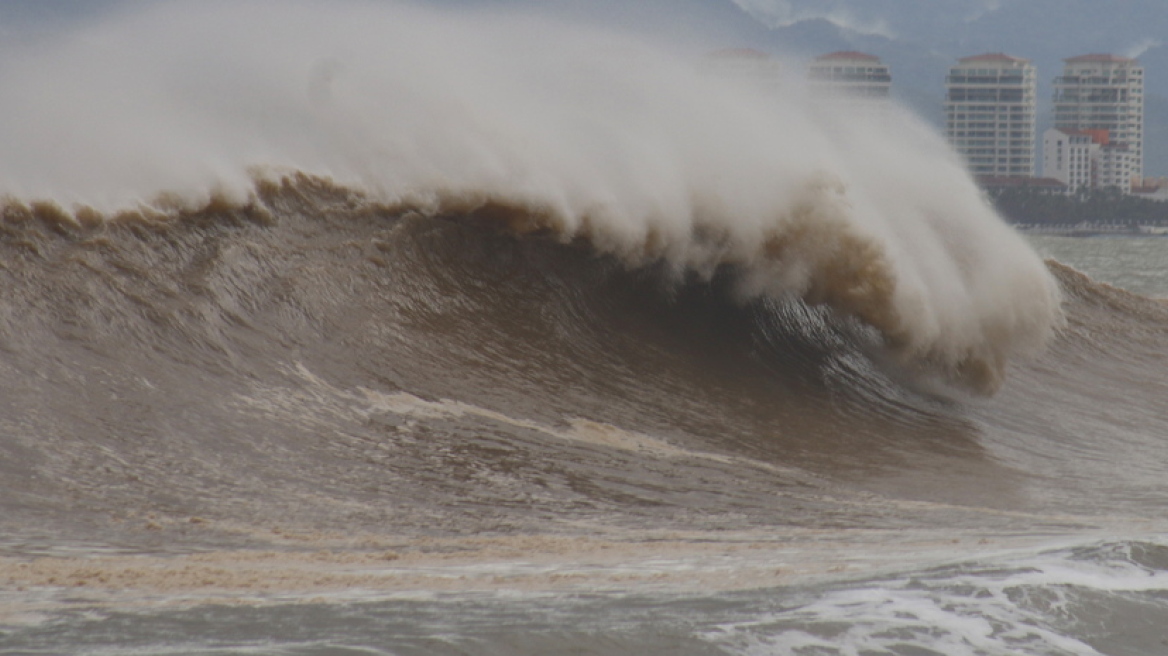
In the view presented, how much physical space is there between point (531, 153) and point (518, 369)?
2.80m

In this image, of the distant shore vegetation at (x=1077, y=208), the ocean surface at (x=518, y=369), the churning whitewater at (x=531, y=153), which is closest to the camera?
the ocean surface at (x=518, y=369)

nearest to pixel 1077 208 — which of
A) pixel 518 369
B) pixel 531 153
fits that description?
pixel 531 153

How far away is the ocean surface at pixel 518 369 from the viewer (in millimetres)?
5699

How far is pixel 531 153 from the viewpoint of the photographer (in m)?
12.6

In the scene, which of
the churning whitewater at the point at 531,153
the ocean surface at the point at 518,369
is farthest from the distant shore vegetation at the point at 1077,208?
the ocean surface at the point at 518,369

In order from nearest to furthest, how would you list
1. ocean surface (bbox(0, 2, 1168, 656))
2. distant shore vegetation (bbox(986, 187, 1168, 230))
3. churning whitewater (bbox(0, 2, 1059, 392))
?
ocean surface (bbox(0, 2, 1168, 656)) → churning whitewater (bbox(0, 2, 1059, 392)) → distant shore vegetation (bbox(986, 187, 1168, 230))

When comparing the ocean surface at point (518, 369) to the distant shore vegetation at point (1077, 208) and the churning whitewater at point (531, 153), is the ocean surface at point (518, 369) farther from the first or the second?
the distant shore vegetation at point (1077, 208)

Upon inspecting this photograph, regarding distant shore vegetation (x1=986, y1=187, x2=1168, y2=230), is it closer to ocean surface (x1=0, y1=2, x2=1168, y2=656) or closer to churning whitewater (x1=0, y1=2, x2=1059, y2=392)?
churning whitewater (x1=0, y1=2, x2=1059, y2=392)

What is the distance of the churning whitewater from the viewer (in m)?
11.4

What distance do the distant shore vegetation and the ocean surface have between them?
143 meters

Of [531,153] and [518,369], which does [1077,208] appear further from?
[518,369]

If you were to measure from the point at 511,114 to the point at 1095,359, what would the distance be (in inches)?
280

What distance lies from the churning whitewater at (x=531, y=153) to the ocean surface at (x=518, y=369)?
0.13 ft

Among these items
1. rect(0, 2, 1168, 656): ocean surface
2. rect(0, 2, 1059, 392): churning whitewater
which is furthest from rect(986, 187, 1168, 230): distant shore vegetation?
rect(0, 2, 1168, 656): ocean surface
